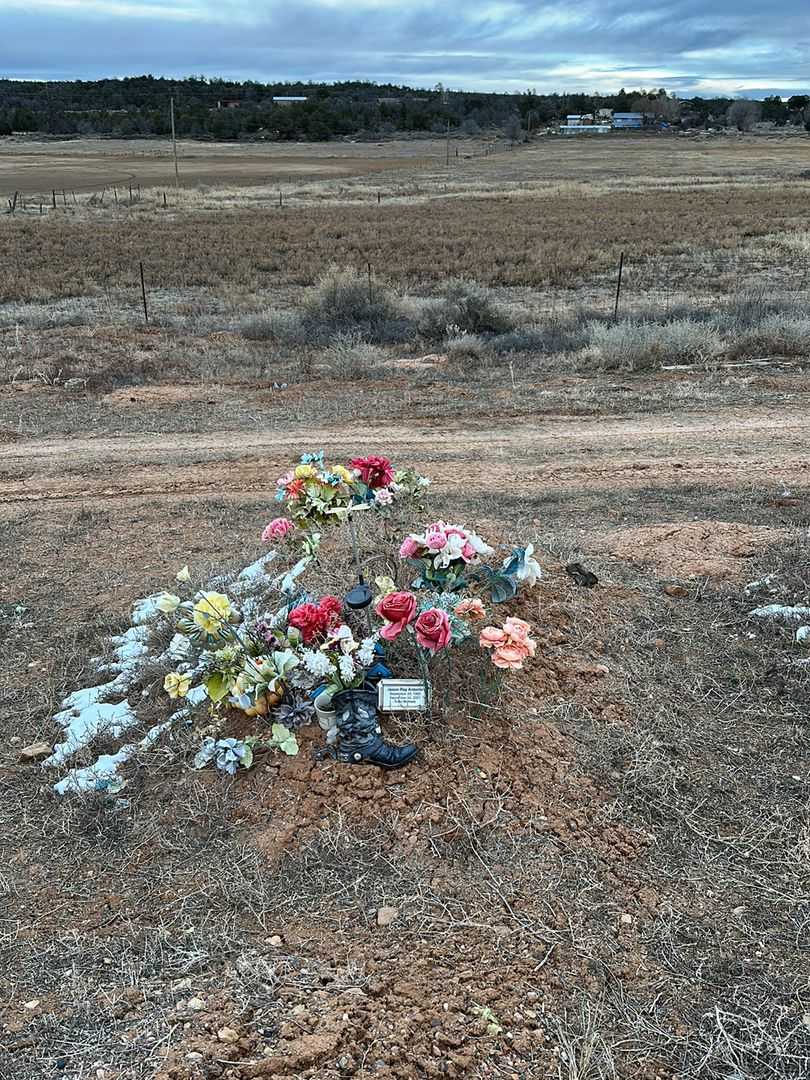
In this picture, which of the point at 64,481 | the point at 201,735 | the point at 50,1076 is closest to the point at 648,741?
the point at 201,735

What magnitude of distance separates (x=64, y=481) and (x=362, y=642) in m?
4.90

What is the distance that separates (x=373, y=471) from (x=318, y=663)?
41.8 inches

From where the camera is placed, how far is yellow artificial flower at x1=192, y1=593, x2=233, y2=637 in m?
3.65

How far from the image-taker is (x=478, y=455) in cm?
819

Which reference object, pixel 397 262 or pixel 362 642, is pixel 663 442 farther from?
pixel 397 262

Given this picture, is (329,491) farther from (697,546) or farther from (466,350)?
(466,350)

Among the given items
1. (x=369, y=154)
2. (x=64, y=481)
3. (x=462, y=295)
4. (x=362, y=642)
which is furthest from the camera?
(x=369, y=154)

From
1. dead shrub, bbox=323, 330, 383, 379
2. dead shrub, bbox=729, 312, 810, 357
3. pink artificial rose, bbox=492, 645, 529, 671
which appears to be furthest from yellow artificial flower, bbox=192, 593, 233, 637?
dead shrub, bbox=729, 312, 810, 357

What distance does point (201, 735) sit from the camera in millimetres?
3906

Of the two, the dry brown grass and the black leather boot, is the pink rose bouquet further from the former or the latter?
the dry brown grass

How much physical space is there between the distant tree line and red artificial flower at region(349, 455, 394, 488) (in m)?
78.2

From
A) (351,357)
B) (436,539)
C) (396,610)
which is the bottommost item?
(351,357)

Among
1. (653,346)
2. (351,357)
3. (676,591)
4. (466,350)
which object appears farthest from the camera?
(466,350)

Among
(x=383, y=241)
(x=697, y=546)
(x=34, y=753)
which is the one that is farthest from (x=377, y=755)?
(x=383, y=241)
